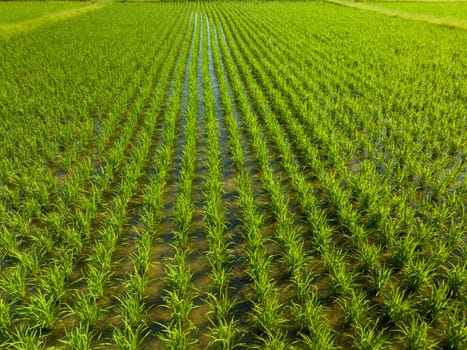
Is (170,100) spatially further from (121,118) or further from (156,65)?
(156,65)

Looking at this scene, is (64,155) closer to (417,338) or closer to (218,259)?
(218,259)

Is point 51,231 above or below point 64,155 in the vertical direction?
below

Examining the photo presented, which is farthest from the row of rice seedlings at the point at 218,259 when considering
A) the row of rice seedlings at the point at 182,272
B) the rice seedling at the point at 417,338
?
the rice seedling at the point at 417,338

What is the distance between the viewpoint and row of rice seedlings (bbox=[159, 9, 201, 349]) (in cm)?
295

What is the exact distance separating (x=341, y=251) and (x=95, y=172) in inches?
178

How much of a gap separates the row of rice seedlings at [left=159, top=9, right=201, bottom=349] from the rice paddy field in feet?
0.11

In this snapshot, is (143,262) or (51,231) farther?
(51,231)

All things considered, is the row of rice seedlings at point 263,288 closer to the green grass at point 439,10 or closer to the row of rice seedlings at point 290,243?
the row of rice seedlings at point 290,243

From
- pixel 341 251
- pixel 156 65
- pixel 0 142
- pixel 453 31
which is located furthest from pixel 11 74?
pixel 453 31

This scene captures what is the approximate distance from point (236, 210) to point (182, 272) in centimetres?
163

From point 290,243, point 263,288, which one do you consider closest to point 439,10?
point 290,243

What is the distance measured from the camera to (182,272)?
3.39m

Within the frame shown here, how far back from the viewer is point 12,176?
5.29 m

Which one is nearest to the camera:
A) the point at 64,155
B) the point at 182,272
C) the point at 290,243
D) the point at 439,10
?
the point at 182,272
